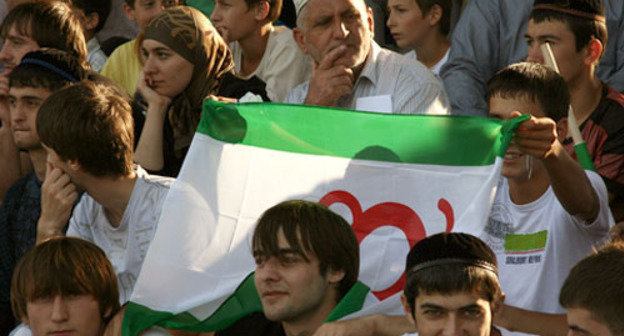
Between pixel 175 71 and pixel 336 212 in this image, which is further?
pixel 175 71

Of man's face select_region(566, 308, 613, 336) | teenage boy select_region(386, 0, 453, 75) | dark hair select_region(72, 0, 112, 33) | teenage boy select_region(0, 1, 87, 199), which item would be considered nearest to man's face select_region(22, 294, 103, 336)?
man's face select_region(566, 308, 613, 336)

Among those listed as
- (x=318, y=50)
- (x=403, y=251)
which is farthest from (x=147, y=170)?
(x=403, y=251)

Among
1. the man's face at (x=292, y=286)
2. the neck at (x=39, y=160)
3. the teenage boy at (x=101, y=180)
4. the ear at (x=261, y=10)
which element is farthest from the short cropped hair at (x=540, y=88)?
the neck at (x=39, y=160)

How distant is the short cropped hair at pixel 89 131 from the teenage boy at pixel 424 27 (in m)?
2.49

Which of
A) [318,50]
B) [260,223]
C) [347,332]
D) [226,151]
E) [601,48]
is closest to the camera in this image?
[347,332]

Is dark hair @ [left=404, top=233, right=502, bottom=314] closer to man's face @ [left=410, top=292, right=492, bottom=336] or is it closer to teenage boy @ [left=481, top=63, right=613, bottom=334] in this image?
man's face @ [left=410, top=292, right=492, bottom=336]

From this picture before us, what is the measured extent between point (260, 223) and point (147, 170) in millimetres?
1700

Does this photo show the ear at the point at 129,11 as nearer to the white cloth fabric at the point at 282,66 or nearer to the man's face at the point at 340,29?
the white cloth fabric at the point at 282,66

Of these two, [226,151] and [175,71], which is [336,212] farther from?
[175,71]

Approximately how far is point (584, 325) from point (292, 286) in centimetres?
111

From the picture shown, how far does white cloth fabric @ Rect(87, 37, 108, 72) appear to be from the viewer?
8.12 m

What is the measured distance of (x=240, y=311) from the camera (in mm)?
4891

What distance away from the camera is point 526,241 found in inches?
193

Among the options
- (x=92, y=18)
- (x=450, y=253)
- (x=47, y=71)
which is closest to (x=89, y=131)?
(x=47, y=71)
